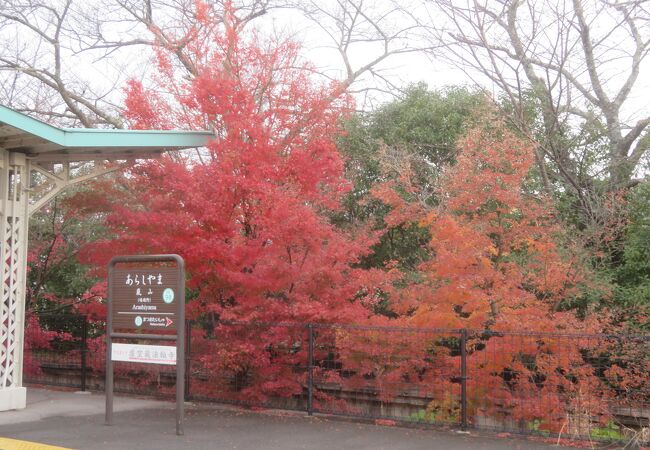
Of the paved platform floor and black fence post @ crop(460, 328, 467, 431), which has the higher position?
black fence post @ crop(460, 328, 467, 431)

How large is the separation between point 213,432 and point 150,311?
198cm

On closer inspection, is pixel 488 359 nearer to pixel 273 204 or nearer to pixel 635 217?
pixel 273 204

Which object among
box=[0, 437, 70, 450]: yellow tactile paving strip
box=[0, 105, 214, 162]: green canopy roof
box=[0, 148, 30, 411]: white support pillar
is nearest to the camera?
box=[0, 437, 70, 450]: yellow tactile paving strip

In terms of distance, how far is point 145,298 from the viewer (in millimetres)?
10258

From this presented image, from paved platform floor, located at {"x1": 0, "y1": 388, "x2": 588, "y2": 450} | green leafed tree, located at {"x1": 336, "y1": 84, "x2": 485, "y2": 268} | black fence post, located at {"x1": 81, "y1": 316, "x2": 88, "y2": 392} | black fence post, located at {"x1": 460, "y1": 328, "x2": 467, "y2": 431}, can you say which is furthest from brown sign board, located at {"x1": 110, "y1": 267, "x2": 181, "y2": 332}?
green leafed tree, located at {"x1": 336, "y1": 84, "x2": 485, "y2": 268}

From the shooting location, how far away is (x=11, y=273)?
11.9 metres

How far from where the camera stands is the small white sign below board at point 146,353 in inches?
390

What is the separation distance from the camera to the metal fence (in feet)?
35.1

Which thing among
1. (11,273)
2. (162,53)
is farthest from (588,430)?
(162,53)

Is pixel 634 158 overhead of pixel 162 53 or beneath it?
beneath

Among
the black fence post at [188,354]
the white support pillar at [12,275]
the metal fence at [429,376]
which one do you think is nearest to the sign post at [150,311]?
the metal fence at [429,376]

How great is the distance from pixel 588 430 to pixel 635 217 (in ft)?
32.3

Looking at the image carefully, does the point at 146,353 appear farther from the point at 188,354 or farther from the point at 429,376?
the point at 429,376

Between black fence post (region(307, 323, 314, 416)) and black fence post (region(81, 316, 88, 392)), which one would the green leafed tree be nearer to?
black fence post (region(81, 316, 88, 392))
